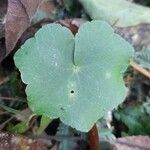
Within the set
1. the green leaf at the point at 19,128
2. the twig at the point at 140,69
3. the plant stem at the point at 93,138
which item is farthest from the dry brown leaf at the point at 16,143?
the twig at the point at 140,69

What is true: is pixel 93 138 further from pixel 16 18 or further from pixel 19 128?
pixel 16 18

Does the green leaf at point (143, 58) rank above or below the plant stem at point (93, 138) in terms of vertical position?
above

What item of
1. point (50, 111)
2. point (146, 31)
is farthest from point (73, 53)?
point (146, 31)

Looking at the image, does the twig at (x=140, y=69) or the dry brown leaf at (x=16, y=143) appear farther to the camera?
the twig at (x=140, y=69)

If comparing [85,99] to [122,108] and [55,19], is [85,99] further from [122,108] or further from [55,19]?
[55,19]

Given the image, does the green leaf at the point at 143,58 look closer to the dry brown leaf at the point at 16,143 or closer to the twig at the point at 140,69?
the twig at the point at 140,69
